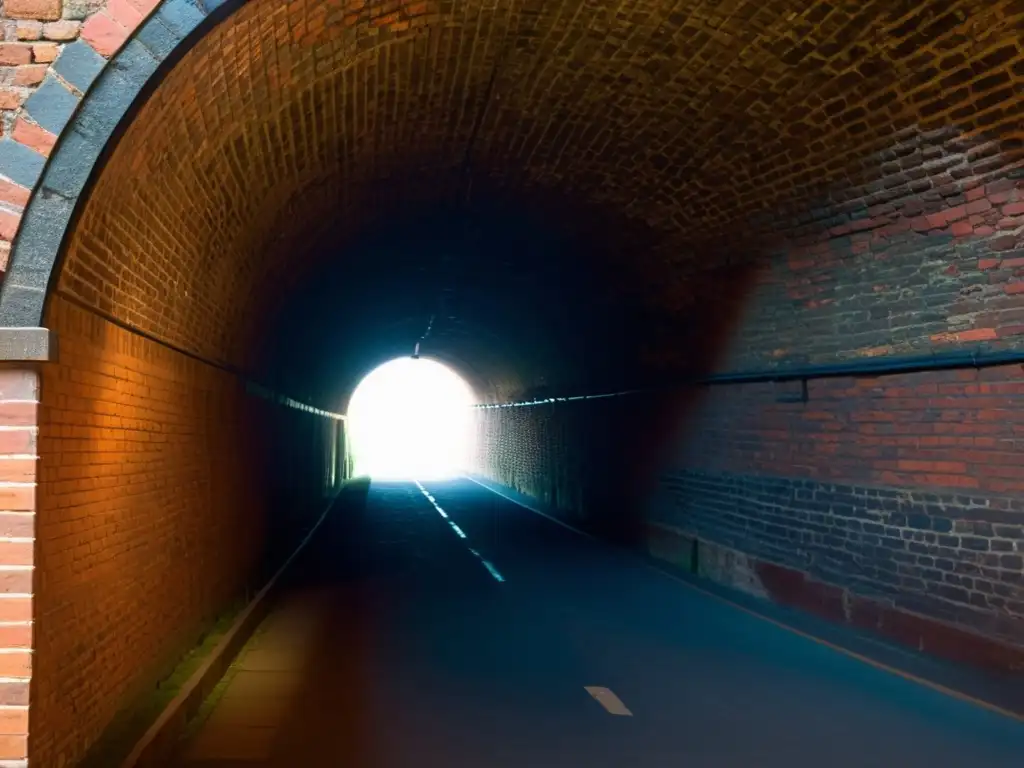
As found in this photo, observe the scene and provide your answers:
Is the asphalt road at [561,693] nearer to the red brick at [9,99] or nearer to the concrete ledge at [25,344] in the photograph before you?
the concrete ledge at [25,344]

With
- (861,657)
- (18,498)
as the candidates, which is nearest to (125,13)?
(18,498)

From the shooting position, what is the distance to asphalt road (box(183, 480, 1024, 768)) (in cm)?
525

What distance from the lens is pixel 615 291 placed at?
518 inches

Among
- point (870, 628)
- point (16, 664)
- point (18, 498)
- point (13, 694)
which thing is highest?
point (18, 498)

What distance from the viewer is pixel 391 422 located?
69.4 metres

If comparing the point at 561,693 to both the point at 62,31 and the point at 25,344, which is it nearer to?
the point at 25,344

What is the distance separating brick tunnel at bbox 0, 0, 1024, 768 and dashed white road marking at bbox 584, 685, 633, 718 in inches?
3.4

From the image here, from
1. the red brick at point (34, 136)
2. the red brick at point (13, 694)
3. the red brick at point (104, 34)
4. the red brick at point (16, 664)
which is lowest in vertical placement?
the red brick at point (13, 694)


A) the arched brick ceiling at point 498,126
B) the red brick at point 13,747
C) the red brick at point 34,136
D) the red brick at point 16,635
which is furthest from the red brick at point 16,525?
the red brick at point 34,136

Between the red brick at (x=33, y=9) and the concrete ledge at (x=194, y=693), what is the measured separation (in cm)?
363

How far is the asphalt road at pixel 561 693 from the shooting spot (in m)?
5.25

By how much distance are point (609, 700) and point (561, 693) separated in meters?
0.37

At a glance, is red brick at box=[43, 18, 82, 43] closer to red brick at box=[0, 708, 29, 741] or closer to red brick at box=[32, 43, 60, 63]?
red brick at box=[32, 43, 60, 63]

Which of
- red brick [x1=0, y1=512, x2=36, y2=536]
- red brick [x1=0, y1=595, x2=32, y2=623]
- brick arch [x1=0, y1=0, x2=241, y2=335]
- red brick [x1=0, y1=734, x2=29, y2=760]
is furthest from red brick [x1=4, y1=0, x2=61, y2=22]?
red brick [x1=0, y1=734, x2=29, y2=760]
